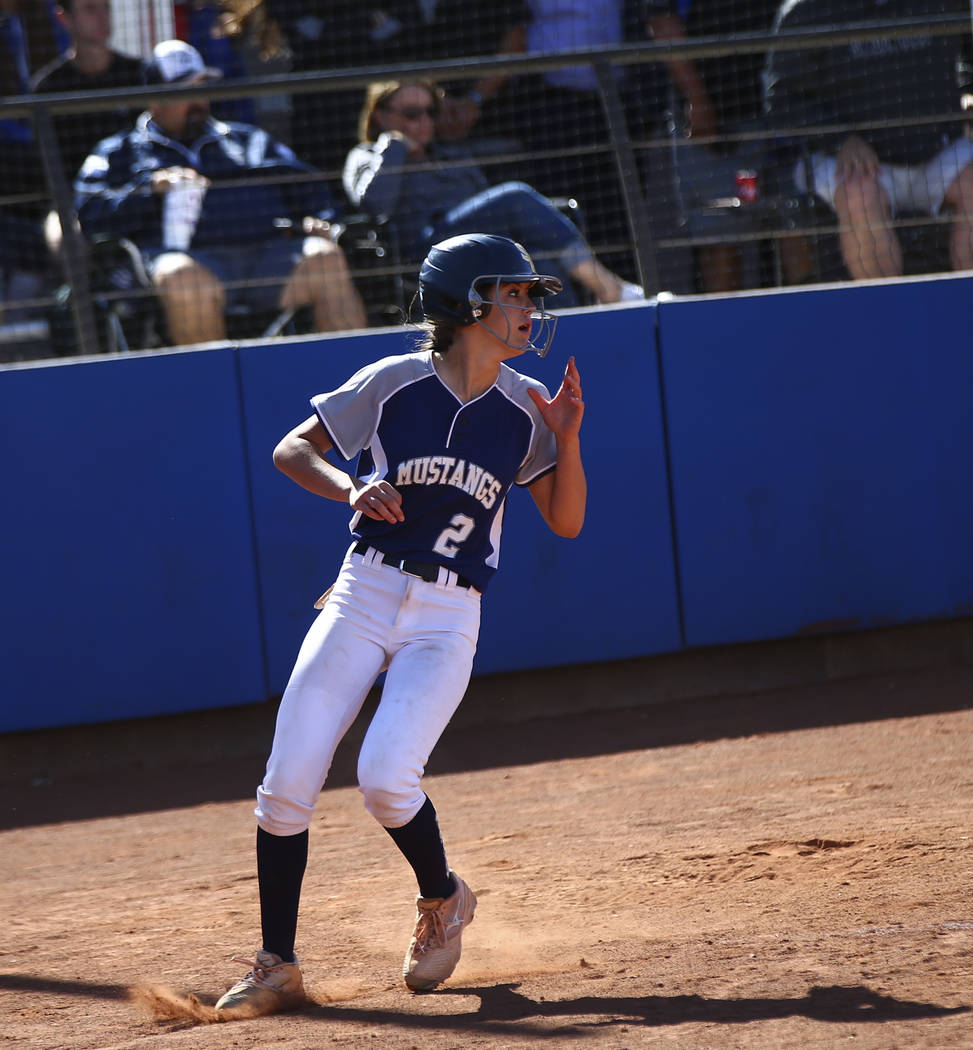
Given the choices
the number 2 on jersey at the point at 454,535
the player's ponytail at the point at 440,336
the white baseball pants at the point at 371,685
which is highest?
the player's ponytail at the point at 440,336

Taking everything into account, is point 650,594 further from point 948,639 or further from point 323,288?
point 323,288

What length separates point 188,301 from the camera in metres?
6.79

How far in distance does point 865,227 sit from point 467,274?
4.32 meters

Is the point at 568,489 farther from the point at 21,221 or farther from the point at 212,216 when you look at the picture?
the point at 21,221

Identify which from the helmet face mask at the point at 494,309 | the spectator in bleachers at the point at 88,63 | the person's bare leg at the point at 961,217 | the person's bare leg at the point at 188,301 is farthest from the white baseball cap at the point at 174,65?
the helmet face mask at the point at 494,309

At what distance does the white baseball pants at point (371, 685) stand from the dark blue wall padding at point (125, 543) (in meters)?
3.00

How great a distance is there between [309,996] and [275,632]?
318 centimetres

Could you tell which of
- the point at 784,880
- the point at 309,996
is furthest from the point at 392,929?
the point at 784,880

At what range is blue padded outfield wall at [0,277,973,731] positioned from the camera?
247 inches

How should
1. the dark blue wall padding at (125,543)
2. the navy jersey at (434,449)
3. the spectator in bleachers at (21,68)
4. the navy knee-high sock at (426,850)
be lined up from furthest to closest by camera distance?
the spectator in bleachers at (21,68) < the dark blue wall padding at (125,543) < the navy jersey at (434,449) < the navy knee-high sock at (426,850)

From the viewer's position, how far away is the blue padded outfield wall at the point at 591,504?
6.28 metres

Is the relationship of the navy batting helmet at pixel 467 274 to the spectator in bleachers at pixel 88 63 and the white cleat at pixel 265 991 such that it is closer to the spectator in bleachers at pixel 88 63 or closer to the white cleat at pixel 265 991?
the white cleat at pixel 265 991

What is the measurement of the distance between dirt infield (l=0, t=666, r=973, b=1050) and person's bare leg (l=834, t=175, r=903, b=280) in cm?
220

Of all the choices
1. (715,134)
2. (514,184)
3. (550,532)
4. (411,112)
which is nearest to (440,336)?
(550,532)
